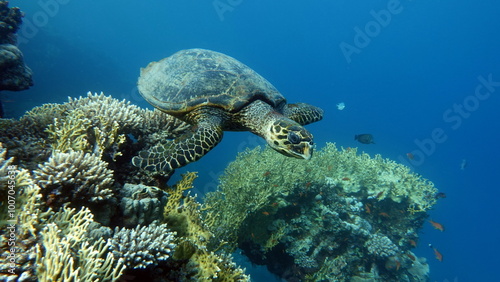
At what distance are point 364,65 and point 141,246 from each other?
425 ft

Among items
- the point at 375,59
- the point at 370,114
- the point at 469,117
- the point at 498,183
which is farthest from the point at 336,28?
the point at 498,183

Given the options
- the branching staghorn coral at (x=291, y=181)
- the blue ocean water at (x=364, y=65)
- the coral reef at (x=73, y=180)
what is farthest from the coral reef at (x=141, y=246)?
the blue ocean water at (x=364, y=65)

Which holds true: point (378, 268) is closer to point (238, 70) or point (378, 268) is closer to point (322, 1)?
point (238, 70)

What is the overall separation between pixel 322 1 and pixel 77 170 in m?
133

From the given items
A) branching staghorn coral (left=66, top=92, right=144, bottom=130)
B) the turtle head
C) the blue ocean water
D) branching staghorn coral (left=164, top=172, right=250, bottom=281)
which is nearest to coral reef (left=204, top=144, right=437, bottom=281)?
branching staghorn coral (left=164, top=172, right=250, bottom=281)

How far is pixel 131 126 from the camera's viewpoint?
3.96 metres

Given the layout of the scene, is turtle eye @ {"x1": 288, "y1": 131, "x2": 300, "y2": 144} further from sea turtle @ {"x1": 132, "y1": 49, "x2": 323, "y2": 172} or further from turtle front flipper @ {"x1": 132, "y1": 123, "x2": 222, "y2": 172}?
turtle front flipper @ {"x1": 132, "y1": 123, "x2": 222, "y2": 172}

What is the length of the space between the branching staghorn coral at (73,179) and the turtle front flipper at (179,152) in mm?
908

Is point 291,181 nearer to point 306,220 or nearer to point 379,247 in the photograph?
point 306,220

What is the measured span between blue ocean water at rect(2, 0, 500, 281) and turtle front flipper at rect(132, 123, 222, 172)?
79.9 feet

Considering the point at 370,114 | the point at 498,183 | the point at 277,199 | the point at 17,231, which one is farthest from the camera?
the point at 370,114

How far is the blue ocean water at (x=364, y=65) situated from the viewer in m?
41.3

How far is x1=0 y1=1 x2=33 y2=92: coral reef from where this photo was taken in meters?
7.27

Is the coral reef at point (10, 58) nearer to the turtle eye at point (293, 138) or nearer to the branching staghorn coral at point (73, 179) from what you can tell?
the branching staghorn coral at point (73, 179)
